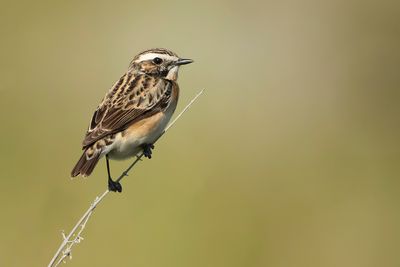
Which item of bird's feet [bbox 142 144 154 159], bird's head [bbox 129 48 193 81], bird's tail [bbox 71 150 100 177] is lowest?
bird's tail [bbox 71 150 100 177]

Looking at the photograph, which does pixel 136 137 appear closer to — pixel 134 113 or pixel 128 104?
pixel 134 113

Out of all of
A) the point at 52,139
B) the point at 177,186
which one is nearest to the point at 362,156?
the point at 177,186

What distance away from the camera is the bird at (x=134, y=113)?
24.1 feet

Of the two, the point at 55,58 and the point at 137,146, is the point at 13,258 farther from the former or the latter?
the point at 55,58

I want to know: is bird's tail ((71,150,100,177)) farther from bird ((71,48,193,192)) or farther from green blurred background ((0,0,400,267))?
green blurred background ((0,0,400,267))

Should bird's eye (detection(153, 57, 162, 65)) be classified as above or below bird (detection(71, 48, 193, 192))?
above

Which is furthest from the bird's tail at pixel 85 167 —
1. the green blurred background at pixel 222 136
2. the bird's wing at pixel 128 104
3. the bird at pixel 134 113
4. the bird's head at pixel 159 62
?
the green blurred background at pixel 222 136

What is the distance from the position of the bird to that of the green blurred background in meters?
2.71

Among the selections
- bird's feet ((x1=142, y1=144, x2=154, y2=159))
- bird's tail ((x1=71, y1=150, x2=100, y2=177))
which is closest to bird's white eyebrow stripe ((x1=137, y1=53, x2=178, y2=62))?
bird's feet ((x1=142, y1=144, x2=154, y2=159))

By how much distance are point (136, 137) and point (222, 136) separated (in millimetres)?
6172

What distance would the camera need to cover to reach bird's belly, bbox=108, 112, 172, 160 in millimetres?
7516

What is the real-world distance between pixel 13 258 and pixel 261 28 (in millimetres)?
8513

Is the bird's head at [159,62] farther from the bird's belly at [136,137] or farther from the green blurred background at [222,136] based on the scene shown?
the green blurred background at [222,136]

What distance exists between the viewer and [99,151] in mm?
7305
